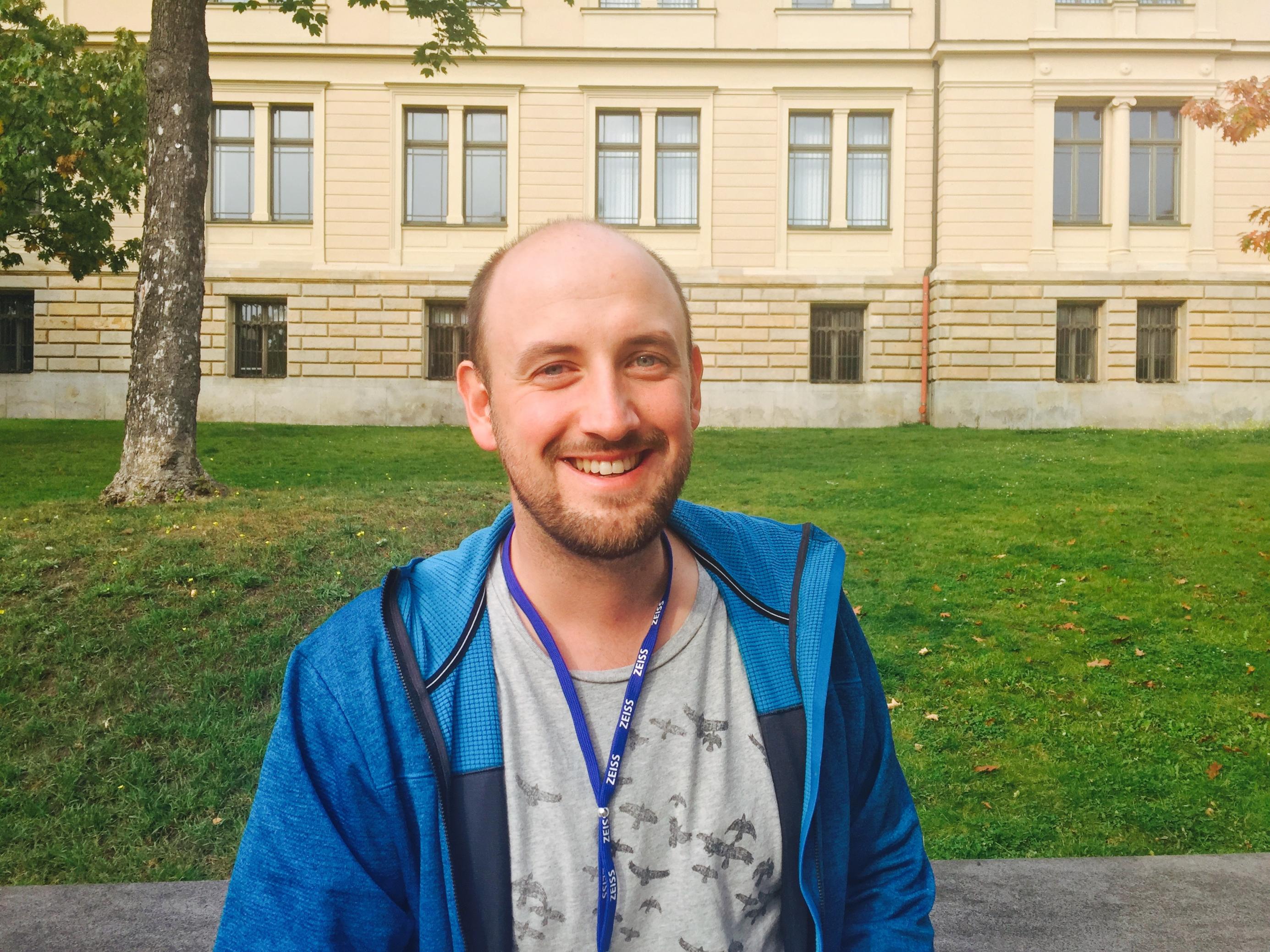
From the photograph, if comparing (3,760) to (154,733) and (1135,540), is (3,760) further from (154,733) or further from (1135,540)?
(1135,540)

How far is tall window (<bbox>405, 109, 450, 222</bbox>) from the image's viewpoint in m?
22.2

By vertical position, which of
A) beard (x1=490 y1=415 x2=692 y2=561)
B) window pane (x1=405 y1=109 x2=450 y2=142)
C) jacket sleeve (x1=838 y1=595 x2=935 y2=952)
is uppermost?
window pane (x1=405 y1=109 x2=450 y2=142)

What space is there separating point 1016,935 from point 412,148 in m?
21.9

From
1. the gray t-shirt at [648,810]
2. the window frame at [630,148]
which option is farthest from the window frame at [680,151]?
the gray t-shirt at [648,810]

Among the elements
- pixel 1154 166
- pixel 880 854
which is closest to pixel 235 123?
pixel 1154 166

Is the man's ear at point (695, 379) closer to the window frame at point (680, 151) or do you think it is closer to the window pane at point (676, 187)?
the window frame at point (680, 151)

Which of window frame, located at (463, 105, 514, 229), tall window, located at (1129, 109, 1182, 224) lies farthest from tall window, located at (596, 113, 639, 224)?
tall window, located at (1129, 109, 1182, 224)

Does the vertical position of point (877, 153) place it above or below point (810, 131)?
below

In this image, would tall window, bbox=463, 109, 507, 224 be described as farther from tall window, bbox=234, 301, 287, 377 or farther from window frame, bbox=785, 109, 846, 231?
window frame, bbox=785, 109, 846, 231

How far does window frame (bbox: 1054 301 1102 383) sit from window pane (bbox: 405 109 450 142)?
1334cm

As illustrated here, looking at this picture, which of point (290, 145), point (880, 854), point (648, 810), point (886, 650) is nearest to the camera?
point (648, 810)

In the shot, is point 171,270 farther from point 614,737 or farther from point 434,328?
point 434,328

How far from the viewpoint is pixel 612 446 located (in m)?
1.69

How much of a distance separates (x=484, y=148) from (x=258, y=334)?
6.11m
